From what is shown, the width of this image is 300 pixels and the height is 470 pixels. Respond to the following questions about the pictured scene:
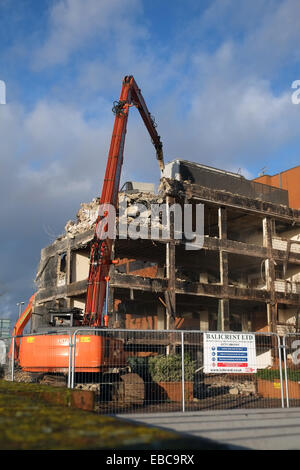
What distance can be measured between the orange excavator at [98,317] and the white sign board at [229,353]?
9.63ft

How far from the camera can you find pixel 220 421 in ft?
27.5

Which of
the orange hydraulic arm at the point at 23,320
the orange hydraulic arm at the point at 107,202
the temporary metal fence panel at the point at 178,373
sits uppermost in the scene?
the orange hydraulic arm at the point at 107,202

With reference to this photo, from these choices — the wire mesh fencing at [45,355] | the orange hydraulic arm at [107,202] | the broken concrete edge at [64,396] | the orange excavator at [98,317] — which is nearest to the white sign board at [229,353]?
the orange excavator at [98,317]

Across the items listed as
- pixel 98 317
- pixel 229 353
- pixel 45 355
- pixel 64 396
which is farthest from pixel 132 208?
pixel 64 396

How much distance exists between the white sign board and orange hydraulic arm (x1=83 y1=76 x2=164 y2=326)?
751cm

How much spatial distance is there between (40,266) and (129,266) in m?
8.62

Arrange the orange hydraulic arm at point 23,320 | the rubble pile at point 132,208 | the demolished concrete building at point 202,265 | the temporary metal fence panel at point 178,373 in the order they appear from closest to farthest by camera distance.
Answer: the temporary metal fence panel at point 178,373 → the orange hydraulic arm at point 23,320 → the rubble pile at point 132,208 → the demolished concrete building at point 202,265

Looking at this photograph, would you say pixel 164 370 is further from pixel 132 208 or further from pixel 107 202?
pixel 132 208

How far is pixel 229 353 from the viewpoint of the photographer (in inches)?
471

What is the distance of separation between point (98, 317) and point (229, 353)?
25.6ft

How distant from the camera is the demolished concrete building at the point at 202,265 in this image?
3341 centimetres

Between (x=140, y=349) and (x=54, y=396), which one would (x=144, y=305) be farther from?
(x=54, y=396)

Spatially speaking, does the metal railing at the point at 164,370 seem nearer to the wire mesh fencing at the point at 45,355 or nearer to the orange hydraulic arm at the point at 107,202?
the wire mesh fencing at the point at 45,355

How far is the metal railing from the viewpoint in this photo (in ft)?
39.4
